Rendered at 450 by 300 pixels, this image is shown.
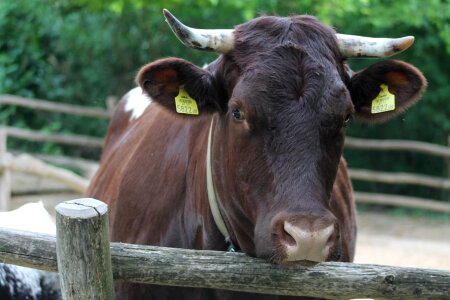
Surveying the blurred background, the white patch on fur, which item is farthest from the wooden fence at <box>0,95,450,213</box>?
the white patch on fur

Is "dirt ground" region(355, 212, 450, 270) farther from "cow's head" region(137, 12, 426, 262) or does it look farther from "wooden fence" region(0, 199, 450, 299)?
"wooden fence" region(0, 199, 450, 299)

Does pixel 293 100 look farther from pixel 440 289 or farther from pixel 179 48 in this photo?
pixel 179 48

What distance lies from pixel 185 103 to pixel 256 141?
0.49 m

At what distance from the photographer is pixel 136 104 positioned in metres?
5.00

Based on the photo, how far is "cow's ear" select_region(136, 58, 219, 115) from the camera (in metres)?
3.00

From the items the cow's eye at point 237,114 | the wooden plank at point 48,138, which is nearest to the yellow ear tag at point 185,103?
the cow's eye at point 237,114

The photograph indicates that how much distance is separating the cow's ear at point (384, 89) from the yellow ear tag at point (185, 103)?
0.62 metres

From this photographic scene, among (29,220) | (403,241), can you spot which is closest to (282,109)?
(29,220)

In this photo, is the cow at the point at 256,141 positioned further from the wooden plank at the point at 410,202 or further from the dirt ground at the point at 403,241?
the wooden plank at the point at 410,202

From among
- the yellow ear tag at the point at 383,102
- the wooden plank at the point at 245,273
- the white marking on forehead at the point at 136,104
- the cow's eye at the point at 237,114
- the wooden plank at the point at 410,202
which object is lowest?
the wooden plank at the point at 410,202

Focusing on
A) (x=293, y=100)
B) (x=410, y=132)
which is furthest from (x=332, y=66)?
(x=410, y=132)

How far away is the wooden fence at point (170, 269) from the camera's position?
2.47 m

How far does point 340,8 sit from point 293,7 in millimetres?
924

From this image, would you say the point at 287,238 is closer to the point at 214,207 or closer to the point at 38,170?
the point at 214,207
